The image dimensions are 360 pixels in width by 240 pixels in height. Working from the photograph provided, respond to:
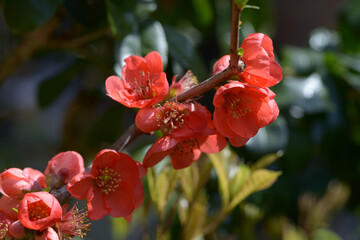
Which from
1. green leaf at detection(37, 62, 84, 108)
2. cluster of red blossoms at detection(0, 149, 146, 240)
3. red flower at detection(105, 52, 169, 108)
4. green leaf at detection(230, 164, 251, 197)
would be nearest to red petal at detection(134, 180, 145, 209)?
cluster of red blossoms at detection(0, 149, 146, 240)

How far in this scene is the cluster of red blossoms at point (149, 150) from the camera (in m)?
0.40

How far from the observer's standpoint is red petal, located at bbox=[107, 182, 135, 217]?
17.0 inches

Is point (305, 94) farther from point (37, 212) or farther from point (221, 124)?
point (37, 212)

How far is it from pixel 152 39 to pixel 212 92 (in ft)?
0.82

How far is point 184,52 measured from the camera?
792 millimetres

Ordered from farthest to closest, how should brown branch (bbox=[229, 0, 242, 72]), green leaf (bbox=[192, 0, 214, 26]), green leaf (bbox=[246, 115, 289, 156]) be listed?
green leaf (bbox=[192, 0, 214, 26])
green leaf (bbox=[246, 115, 289, 156])
brown branch (bbox=[229, 0, 242, 72])

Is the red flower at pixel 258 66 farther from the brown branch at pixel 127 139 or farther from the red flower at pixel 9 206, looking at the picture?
the red flower at pixel 9 206

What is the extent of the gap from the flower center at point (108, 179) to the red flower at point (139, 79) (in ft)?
0.27

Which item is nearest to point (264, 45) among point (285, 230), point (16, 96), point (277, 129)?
point (277, 129)

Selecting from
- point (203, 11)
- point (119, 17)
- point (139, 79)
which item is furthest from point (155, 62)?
point (203, 11)

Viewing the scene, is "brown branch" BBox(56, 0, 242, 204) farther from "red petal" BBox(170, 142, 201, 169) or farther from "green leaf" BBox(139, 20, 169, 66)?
"green leaf" BBox(139, 20, 169, 66)

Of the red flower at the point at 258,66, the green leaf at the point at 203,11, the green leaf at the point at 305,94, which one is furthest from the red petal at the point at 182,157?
the green leaf at the point at 203,11

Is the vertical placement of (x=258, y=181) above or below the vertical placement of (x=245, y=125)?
below

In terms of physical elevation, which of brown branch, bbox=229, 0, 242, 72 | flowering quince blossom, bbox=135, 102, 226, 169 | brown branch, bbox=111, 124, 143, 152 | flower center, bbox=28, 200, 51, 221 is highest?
brown branch, bbox=229, 0, 242, 72
